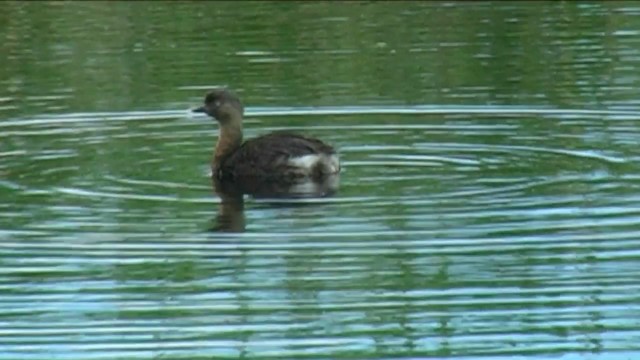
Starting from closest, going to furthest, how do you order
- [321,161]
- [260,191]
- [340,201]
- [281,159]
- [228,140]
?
[340,201] < [321,161] < [260,191] < [281,159] < [228,140]

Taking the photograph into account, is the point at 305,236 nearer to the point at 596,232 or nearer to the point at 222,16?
the point at 596,232

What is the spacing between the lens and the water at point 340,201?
13.1 m

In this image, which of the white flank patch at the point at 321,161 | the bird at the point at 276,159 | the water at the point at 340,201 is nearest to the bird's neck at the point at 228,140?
the bird at the point at 276,159

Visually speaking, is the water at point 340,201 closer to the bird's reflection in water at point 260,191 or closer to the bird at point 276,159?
the bird's reflection in water at point 260,191

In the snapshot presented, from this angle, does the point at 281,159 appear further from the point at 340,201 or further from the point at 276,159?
the point at 340,201

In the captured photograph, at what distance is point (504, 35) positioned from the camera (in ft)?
94.2

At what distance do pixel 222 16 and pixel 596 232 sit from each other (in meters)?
17.1

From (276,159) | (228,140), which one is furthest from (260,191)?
(228,140)

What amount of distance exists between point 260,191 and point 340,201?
1459 mm

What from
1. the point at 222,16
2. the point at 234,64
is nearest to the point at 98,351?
the point at 234,64

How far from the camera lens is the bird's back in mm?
18703

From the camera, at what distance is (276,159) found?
19.1 meters

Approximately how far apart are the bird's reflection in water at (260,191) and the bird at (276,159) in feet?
0.19

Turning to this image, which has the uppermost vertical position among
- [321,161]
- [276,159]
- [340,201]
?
[340,201]
